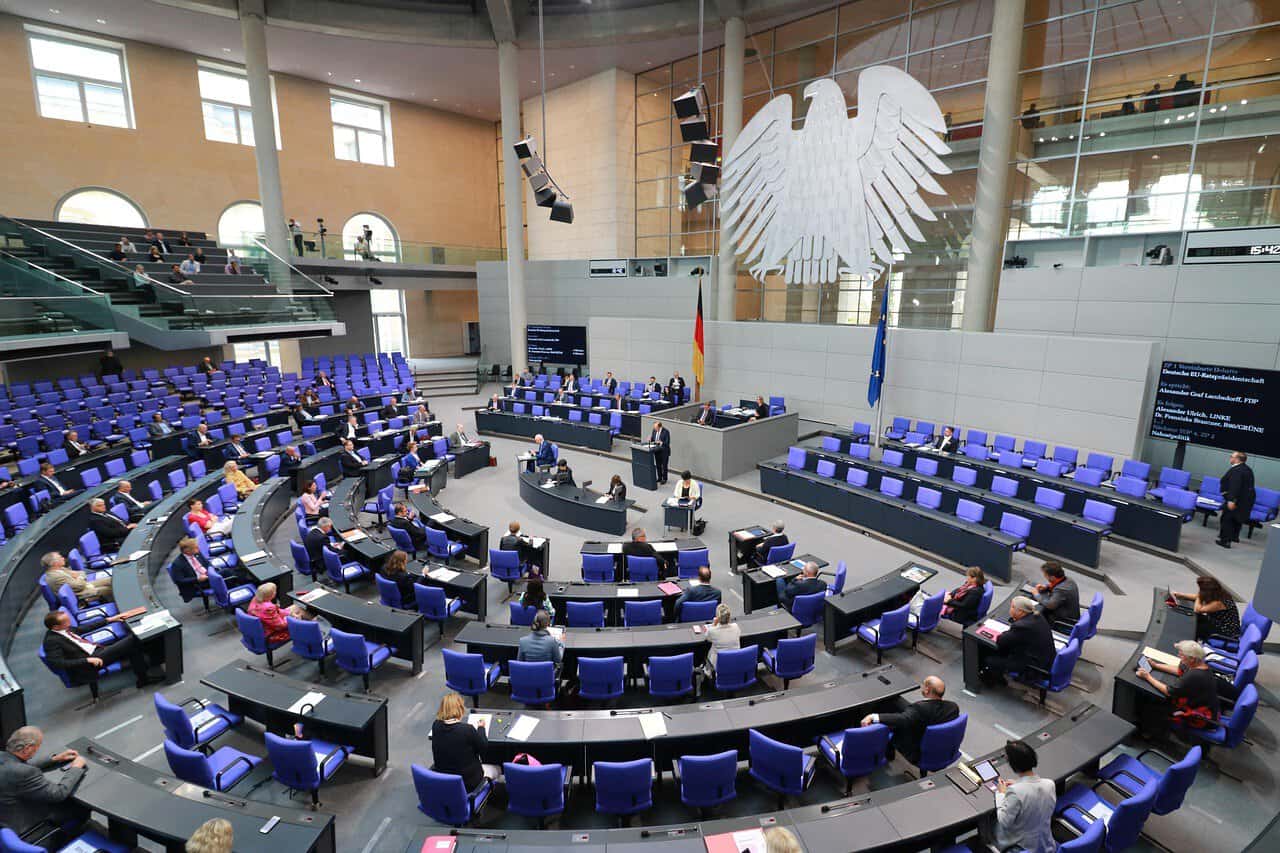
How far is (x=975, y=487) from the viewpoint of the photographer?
11828 millimetres

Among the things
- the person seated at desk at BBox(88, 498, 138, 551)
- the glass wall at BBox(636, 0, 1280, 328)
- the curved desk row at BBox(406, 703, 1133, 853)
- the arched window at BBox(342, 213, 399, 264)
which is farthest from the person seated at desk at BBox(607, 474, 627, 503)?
the arched window at BBox(342, 213, 399, 264)

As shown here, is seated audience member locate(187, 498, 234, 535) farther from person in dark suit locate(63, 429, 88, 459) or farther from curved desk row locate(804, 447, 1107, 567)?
curved desk row locate(804, 447, 1107, 567)

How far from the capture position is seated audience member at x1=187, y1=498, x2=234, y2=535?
9234mm

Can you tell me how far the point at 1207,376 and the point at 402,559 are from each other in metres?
14.4

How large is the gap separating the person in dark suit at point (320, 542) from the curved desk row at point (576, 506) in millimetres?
3920

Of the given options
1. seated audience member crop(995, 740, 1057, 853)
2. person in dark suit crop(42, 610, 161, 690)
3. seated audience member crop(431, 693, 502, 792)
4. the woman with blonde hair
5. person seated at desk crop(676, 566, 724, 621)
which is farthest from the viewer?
person seated at desk crop(676, 566, 724, 621)

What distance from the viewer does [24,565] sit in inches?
314

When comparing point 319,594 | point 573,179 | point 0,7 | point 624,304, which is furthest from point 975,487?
point 0,7

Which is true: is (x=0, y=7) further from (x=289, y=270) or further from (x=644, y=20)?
(x=644, y=20)

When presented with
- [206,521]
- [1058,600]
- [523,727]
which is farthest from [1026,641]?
[206,521]

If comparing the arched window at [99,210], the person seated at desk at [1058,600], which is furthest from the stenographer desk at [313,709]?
the arched window at [99,210]

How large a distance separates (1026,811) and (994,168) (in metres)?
15.2

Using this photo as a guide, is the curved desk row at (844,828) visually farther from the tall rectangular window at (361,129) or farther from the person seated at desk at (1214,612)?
the tall rectangular window at (361,129)

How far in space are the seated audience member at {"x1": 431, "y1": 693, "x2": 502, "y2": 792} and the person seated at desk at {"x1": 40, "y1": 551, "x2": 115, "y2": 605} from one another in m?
5.35
